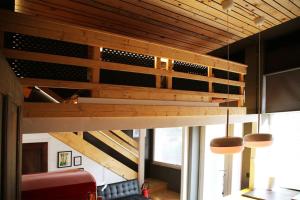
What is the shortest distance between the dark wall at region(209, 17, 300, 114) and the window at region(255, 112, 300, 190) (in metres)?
0.59

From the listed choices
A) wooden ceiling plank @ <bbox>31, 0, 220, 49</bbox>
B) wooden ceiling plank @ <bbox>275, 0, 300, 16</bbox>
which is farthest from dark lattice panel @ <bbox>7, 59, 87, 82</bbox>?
wooden ceiling plank @ <bbox>275, 0, 300, 16</bbox>

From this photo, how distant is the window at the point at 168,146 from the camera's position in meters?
8.22

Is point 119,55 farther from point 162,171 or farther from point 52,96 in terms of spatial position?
point 162,171

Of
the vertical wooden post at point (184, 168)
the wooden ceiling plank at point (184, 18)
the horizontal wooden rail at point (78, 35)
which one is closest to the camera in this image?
the horizontal wooden rail at point (78, 35)

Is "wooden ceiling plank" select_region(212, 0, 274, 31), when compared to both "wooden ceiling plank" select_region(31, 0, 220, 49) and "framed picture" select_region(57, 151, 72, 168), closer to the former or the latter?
"wooden ceiling plank" select_region(31, 0, 220, 49)

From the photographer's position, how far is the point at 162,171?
8352 mm

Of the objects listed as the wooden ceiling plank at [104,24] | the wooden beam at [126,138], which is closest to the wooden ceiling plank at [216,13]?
the wooden ceiling plank at [104,24]

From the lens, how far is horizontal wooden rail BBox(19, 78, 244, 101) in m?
2.41

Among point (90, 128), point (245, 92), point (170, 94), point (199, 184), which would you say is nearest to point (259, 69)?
point (245, 92)

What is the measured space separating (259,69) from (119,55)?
333 centimetres

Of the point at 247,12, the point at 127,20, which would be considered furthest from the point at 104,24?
the point at 247,12

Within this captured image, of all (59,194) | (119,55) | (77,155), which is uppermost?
(119,55)

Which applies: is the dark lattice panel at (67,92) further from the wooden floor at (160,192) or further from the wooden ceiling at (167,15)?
the wooden floor at (160,192)

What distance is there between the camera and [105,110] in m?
2.87
